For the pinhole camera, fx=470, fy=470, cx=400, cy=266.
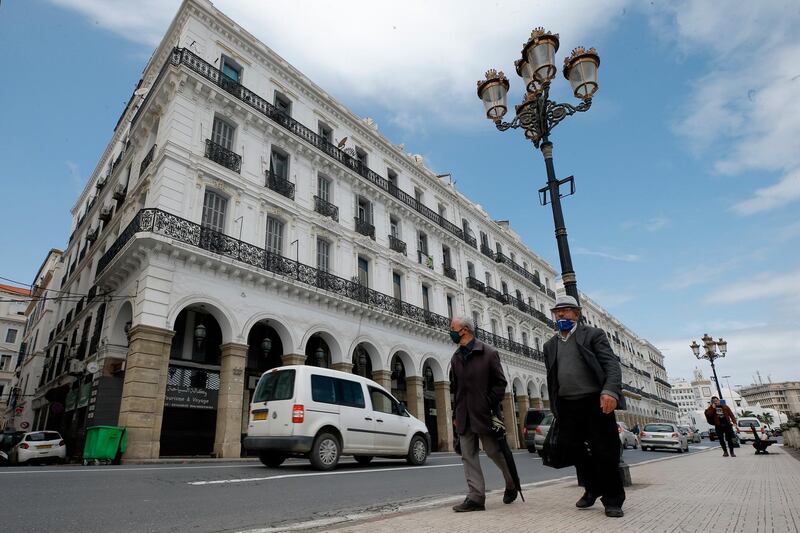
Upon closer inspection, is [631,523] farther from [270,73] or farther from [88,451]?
[270,73]

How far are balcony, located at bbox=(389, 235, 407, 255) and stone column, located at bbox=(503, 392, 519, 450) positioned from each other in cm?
1152

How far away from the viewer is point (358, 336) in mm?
19422

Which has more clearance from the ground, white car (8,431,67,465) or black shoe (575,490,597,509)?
white car (8,431,67,465)

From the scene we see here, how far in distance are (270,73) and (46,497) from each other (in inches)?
741

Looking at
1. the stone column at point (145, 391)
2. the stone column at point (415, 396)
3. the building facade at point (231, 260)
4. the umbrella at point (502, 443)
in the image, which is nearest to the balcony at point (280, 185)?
the building facade at point (231, 260)

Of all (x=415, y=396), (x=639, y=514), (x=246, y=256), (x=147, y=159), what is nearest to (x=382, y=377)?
(x=415, y=396)

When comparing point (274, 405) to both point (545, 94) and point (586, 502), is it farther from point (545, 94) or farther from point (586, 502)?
point (545, 94)

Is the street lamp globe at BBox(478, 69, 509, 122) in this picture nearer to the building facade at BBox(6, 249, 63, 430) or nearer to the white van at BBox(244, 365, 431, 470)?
the white van at BBox(244, 365, 431, 470)

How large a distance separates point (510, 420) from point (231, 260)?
20.8 metres

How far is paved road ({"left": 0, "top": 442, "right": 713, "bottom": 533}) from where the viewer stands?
402cm

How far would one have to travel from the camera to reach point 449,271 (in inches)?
1092

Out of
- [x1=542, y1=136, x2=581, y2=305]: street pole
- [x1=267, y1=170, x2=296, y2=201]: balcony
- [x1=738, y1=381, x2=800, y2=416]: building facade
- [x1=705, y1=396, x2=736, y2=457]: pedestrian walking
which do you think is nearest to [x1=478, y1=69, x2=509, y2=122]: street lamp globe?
[x1=542, y1=136, x2=581, y2=305]: street pole

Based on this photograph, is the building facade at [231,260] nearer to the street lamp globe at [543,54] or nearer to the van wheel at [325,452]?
the van wheel at [325,452]

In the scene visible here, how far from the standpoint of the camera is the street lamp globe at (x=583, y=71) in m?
7.68
